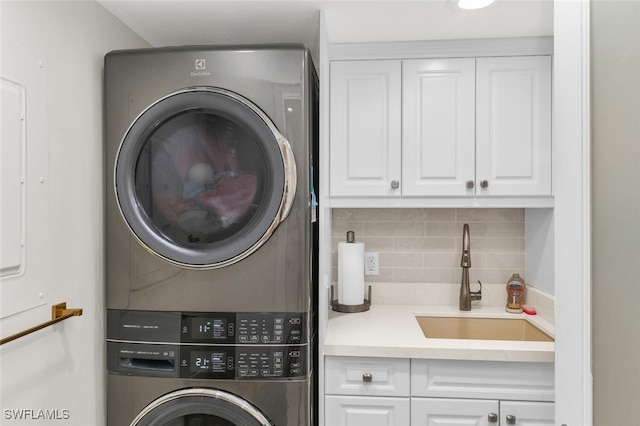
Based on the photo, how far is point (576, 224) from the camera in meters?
0.73

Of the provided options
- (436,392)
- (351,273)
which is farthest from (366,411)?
(351,273)

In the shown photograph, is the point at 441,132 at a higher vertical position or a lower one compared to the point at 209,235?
higher

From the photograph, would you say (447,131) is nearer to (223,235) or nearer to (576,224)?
(223,235)

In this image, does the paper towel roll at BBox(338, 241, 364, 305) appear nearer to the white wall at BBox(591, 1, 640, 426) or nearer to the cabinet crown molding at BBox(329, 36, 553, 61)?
the cabinet crown molding at BBox(329, 36, 553, 61)

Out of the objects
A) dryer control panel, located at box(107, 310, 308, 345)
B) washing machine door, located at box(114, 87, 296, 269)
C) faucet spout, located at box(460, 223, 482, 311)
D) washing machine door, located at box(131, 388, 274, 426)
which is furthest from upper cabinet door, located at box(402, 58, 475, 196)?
washing machine door, located at box(131, 388, 274, 426)

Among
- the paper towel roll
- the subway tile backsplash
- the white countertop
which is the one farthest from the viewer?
the subway tile backsplash

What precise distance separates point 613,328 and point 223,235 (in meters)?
1.19

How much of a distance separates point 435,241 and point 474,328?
1.61 ft

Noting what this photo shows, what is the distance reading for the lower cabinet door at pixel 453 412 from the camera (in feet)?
5.33

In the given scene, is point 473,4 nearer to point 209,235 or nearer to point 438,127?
point 438,127

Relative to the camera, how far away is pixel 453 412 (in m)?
1.64

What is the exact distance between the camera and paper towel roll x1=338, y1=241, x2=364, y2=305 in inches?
81.4

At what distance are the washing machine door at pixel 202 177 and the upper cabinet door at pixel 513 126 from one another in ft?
3.31

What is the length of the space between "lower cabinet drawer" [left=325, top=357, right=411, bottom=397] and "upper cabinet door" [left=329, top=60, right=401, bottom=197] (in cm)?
75
